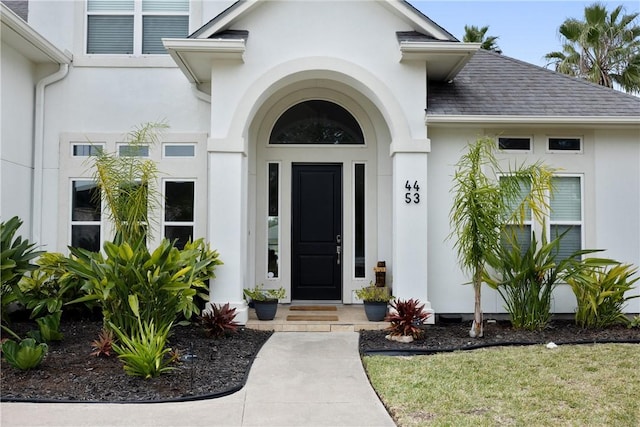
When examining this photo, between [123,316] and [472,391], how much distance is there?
4.14 m

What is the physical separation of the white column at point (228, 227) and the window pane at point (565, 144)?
5270mm

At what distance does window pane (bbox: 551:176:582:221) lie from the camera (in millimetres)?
7891

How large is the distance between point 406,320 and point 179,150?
16.5ft

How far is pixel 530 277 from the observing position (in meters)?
6.99

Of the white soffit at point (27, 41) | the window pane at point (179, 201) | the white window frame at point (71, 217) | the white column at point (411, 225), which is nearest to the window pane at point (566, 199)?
the white column at point (411, 225)

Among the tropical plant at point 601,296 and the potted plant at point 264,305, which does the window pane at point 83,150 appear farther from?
the tropical plant at point 601,296

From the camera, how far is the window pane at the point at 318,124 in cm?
897

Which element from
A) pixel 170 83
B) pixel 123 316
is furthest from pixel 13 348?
pixel 170 83

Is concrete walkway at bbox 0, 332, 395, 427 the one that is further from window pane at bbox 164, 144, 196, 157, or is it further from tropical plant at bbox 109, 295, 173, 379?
window pane at bbox 164, 144, 196, 157

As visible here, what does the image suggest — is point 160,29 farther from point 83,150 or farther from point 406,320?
point 406,320

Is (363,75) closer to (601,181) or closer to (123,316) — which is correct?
(601,181)

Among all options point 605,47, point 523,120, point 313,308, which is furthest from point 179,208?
point 605,47

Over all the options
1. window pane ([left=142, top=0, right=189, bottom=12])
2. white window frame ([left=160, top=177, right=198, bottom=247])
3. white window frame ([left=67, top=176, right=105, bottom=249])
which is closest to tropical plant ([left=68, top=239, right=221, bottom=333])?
white window frame ([left=160, top=177, right=198, bottom=247])

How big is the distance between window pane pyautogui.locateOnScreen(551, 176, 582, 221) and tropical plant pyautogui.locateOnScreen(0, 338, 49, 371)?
7.66 m
